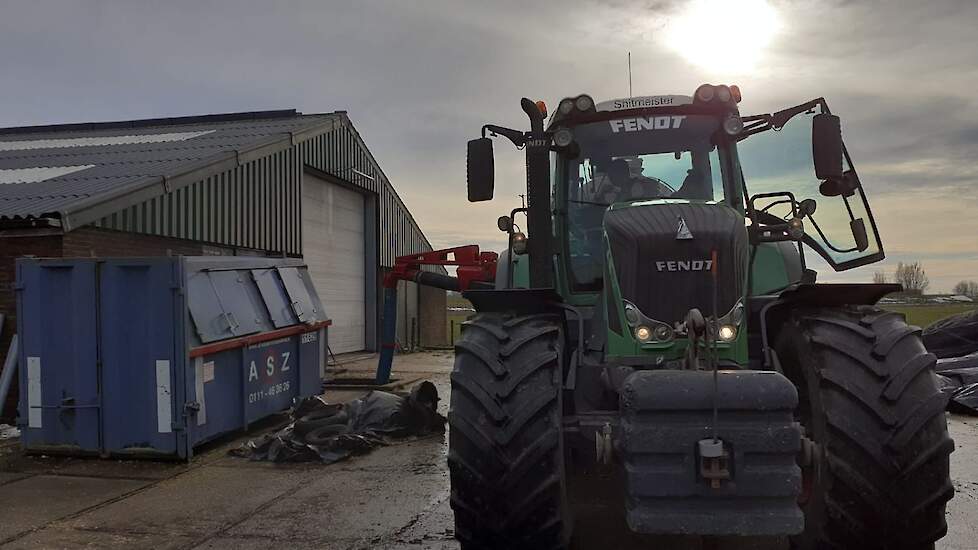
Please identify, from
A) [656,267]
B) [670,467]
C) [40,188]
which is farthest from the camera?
[40,188]

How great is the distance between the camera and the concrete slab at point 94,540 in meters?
4.93

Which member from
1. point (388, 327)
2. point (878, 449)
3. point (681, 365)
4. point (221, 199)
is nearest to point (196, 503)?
point (681, 365)

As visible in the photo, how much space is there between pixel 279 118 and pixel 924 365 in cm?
1818

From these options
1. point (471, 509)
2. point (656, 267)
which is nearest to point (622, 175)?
point (656, 267)

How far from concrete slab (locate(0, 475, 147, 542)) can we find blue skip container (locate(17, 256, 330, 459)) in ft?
2.29

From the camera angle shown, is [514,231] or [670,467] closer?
[670,467]

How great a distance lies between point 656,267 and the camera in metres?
3.99

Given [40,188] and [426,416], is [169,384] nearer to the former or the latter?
[426,416]

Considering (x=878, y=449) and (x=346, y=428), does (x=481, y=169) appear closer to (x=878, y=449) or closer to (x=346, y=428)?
(x=878, y=449)

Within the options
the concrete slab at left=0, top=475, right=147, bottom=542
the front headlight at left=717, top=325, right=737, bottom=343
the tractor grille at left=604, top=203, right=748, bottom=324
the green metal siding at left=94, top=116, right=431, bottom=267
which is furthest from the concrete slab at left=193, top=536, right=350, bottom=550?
the green metal siding at left=94, top=116, right=431, bottom=267

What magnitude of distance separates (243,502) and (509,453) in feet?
11.4

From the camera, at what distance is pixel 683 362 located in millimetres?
3801

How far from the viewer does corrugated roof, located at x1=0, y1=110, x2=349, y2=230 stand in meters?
10.0

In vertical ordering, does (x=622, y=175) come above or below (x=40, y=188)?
below
